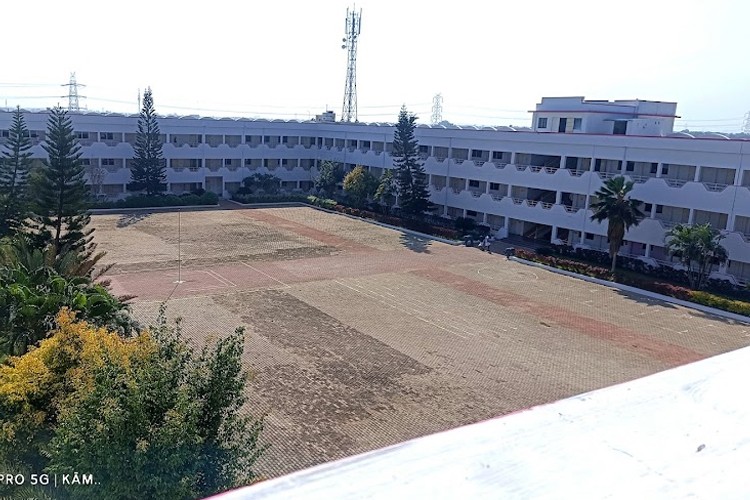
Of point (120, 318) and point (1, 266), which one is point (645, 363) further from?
point (1, 266)

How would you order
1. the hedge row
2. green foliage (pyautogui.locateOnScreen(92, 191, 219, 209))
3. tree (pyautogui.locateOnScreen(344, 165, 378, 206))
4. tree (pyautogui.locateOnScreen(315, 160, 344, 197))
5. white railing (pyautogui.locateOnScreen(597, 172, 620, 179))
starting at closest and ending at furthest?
the hedge row → white railing (pyautogui.locateOnScreen(597, 172, 620, 179)) → green foliage (pyautogui.locateOnScreen(92, 191, 219, 209)) → tree (pyautogui.locateOnScreen(344, 165, 378, 206)) → tree (pyautogui.locateOnScreen(315, 160, 344, 197))

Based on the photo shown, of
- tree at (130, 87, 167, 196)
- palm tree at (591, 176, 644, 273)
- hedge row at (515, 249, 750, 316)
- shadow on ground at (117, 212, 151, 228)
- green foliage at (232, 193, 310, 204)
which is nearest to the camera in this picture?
hedge row at (515, 249, 750, 316)

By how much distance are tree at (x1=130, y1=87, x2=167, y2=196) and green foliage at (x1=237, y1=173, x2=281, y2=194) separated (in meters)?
7.06

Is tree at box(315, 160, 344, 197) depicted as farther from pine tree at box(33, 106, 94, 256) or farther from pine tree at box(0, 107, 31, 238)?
pine tree at box(33, 106, 94, 256)

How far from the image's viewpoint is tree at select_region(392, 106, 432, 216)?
39.6 meters

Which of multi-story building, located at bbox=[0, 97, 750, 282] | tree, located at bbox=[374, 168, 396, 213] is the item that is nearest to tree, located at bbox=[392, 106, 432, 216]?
tree, located at bbox=[374, 168, 396, 213]

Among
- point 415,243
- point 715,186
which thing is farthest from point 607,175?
point 415,243

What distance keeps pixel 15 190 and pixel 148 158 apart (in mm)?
19352

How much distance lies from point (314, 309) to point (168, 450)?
1435 cm

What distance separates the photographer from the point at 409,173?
1583 inches

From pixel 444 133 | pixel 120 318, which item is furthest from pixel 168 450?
pixel 444 133

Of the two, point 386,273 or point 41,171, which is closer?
point 41,171

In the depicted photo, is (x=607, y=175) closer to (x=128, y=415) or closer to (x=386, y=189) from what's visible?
(x=386, y=189)

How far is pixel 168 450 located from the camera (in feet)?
24.0
